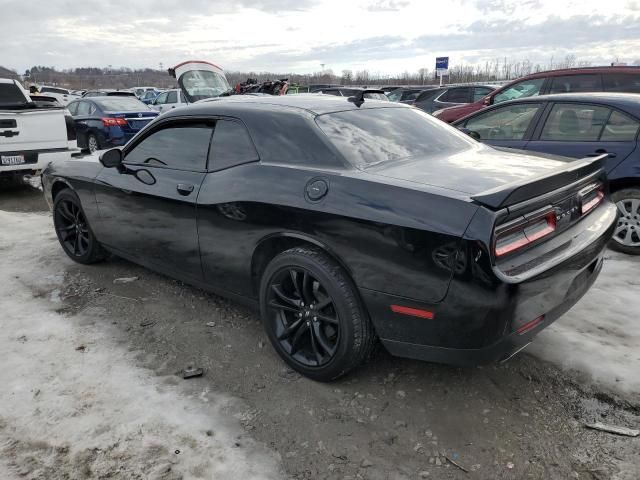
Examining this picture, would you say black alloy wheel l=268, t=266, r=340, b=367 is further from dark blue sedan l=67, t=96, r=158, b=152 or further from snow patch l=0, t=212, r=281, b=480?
dark blue sedan l=67, t=96, r=158, b=152

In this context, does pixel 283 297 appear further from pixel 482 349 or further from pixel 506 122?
pixel 506 122

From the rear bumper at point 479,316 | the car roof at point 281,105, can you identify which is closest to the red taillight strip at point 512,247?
the rear bumper at point 479,316

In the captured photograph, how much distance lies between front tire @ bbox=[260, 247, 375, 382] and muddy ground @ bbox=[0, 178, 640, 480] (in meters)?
0.16

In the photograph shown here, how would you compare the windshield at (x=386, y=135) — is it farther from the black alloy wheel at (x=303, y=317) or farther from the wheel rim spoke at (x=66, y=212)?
the wheel rim spoke at (x=66, y=212)

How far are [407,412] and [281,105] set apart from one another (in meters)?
2.05

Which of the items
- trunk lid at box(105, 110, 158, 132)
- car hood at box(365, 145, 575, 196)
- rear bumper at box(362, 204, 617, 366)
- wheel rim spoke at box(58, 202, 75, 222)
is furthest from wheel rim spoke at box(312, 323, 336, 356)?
trunk lid at box(105, 110, 158, 132)

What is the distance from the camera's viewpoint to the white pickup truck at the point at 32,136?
757cm

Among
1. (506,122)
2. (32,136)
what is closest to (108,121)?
(32,136)

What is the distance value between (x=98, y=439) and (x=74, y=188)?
2.84 metres

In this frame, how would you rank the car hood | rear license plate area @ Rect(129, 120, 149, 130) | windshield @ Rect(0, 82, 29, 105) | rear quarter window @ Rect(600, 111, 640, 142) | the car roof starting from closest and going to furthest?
1. the car hood
2. the car roof
3. rear quarter window @ Rect(600, 111, 640, 142)
4. windshield @ Rect(0, 82, 29, 105)
5. rear license plate area @ Rect(129, 120, 149, 130)

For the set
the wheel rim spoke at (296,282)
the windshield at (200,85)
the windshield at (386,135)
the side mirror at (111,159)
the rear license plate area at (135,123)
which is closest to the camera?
the wheel rim spoke at (296,282)

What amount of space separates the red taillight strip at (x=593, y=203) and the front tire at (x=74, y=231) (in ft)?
13.1

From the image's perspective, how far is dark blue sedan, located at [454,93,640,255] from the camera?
4668mm

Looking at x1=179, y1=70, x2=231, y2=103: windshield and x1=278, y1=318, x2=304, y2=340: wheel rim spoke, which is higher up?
x1=179, y1=70, x2=231, y2=103: windshield
